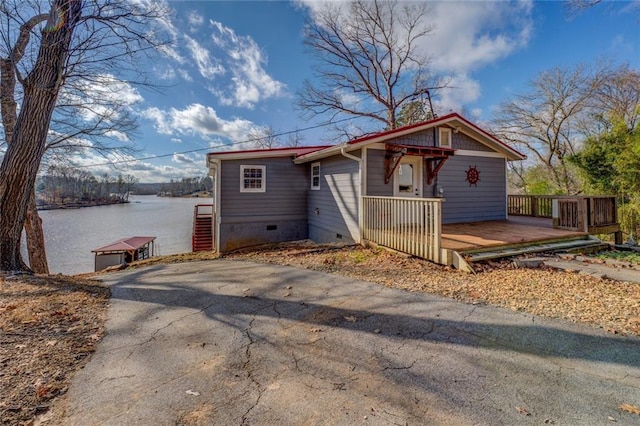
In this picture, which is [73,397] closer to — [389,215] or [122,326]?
[122,326]

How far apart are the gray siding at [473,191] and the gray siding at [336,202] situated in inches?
121

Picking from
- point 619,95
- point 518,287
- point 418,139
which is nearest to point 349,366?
point 518,287

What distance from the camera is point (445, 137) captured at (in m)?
9.30

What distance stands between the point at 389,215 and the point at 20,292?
6523 millimetres

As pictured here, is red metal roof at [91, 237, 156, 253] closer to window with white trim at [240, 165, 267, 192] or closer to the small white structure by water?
the small white structure by water

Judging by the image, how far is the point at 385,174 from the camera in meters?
8.24

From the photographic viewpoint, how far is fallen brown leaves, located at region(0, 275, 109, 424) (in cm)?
203

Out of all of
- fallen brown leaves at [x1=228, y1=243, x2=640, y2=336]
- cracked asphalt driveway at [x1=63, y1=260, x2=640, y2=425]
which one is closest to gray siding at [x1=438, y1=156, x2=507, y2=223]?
fallen brown leaves at [x1=228, y1=243, x2=640, y2=336]

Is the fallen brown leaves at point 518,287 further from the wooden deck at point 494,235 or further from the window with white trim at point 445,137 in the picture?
the window with white trim at point 445,137

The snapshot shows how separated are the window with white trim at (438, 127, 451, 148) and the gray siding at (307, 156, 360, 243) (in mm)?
3215

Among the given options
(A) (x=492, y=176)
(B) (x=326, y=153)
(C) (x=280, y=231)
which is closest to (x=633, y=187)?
(A) (x=492, y=176)

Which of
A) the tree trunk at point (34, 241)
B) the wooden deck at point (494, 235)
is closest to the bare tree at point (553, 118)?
the wooden deck at point (494, 235)

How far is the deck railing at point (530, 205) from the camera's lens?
1085 cm

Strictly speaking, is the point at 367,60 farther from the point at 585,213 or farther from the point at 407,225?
the point at 407,225
